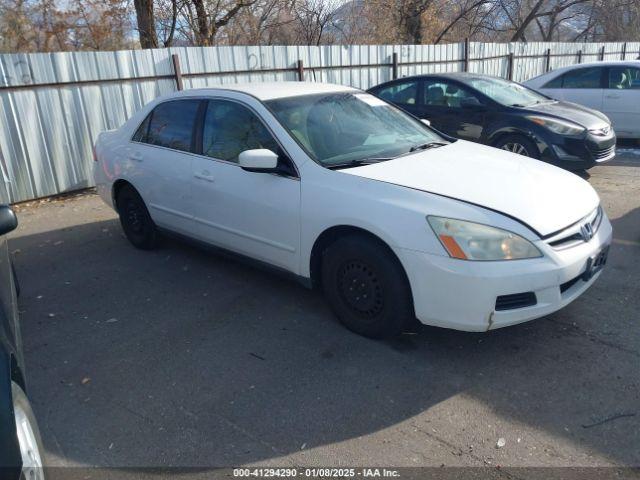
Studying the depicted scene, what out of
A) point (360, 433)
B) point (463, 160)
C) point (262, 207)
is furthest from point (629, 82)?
point (360, 433)

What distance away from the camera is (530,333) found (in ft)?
12.1

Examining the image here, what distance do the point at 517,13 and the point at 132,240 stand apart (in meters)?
27.8

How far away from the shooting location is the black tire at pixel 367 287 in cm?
335

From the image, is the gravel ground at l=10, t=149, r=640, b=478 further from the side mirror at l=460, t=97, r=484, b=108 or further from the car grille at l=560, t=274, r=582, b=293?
the side mirror at l=460, t=97, r=484, b=108

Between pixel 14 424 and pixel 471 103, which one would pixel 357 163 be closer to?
pixel 14 424

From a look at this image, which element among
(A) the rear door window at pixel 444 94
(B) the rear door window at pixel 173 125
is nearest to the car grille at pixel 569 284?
(B) the rear door window at pixel 173 125

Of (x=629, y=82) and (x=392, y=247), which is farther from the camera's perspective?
(x=629, y=82)

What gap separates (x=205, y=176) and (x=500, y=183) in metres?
2.32

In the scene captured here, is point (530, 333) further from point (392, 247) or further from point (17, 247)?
point (17, 247)

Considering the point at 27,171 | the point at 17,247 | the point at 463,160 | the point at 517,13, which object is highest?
the point at 517,13

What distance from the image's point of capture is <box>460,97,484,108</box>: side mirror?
7.77m

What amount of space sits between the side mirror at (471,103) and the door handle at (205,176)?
4753mm

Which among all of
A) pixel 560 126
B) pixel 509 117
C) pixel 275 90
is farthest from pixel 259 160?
pixel 560 126

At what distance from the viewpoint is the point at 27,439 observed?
2.04 metres
